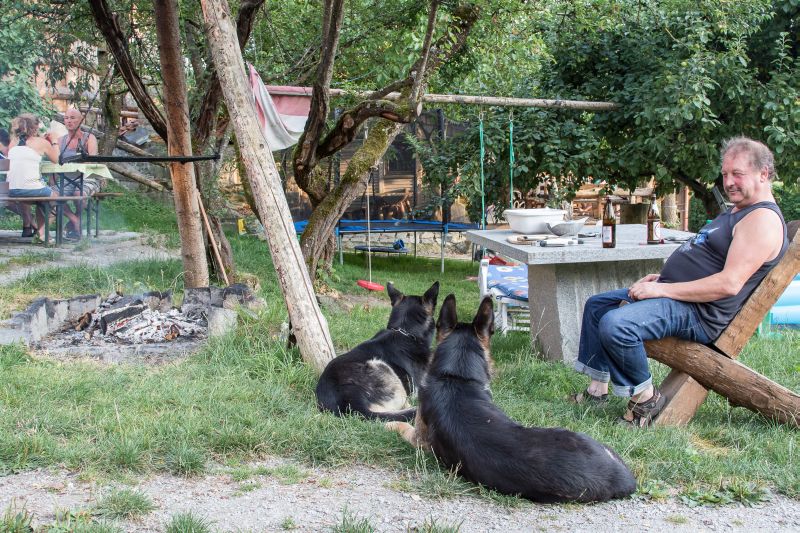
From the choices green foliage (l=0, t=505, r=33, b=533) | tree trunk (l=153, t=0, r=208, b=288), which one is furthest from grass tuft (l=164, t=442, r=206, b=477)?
tree trunk (l=153, t=0, r=208, b=288)

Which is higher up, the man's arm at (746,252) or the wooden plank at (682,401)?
the man's arm at (746,252)

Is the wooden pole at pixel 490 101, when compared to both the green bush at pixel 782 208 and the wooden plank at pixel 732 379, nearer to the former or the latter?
the wooden plank at pixel 732 379

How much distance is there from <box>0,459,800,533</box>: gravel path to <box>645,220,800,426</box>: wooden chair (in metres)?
0.87

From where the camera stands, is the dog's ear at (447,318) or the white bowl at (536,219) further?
the white bowl at (536,219)

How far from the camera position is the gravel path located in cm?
286

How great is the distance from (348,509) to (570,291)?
3162mm

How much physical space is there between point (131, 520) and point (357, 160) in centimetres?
517

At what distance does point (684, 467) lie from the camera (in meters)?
3.38

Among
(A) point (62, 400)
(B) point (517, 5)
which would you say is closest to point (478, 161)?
(B) point (517, 5)

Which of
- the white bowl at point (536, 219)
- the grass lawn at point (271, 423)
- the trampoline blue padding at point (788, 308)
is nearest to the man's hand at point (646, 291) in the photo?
the grass lawn at point (271, 423)

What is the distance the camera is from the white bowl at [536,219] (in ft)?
18.6

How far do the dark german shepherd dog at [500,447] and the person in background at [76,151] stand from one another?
29.8 ft

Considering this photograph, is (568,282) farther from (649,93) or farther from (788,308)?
(649,93)

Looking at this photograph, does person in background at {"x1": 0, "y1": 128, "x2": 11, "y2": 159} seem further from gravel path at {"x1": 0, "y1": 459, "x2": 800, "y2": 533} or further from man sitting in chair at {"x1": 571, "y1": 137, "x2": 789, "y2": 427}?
man sitting in chair at {"x1": 571, "y1": 137, "x2": 789, "y2": 427}
